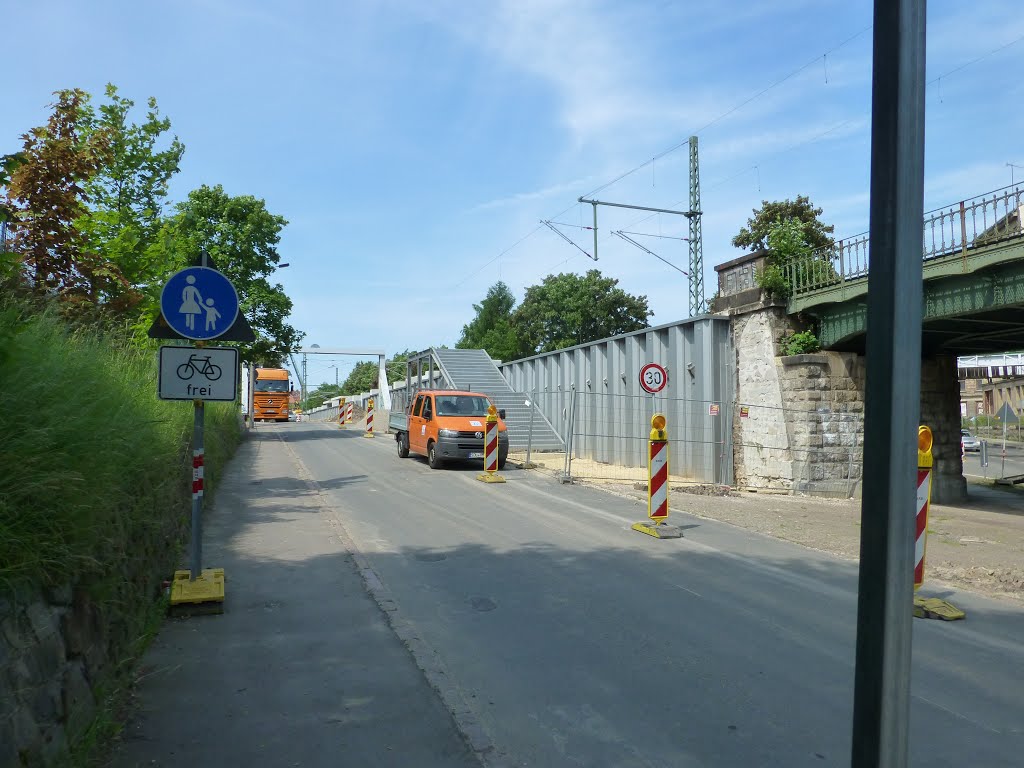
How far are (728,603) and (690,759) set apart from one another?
310 centimetres

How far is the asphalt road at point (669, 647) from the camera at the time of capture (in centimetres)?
404

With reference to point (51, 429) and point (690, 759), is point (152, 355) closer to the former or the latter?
point (51, 429)

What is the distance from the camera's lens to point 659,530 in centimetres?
1003

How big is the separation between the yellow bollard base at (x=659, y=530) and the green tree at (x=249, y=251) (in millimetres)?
23906

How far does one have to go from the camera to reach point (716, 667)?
5109 millimetres

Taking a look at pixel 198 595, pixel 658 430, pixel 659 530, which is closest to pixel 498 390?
pixel 658 430

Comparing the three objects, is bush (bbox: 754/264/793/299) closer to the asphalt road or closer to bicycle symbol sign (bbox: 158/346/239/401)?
the asphalt road

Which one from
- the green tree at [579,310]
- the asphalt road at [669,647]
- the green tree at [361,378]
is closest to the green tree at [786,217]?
the green tree at [579,310]

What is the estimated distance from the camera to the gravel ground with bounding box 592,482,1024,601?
27.1 feet

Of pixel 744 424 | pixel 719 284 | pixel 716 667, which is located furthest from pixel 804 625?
pixel 719 284

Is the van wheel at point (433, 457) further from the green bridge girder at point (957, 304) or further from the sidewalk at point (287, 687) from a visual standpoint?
the sidewalk at point (287, 687)

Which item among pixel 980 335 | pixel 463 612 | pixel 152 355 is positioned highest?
pixel 980 335

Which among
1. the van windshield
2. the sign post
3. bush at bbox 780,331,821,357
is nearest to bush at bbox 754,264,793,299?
bush at bbox 780,331,821,357

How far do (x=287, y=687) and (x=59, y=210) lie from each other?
27.1 ft
